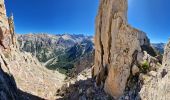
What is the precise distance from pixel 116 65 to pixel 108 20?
10.8m

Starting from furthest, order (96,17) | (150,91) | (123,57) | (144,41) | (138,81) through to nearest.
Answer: (96,17) < (144,41) < (123,57) < (138,81) < (150,91)

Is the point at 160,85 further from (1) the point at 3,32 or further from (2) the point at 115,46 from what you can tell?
(1) the point at 3,32

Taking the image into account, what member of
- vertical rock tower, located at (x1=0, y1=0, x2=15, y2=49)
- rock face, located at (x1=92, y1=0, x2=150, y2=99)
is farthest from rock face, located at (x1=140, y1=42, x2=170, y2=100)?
vertical rock tower, located at (x1=0, y1=0, x2=15, y2=49)

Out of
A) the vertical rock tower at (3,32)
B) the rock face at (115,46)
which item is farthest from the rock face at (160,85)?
the vertical rock tower at (3,32)

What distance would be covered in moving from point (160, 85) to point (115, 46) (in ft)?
62.2

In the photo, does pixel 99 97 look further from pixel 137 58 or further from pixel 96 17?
pixel 96 17

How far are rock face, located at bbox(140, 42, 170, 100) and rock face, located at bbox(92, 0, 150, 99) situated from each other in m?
6.93

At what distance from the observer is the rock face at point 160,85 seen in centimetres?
3675

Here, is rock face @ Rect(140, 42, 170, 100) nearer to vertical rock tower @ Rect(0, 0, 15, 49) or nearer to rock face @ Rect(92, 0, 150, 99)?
rock face @ Rect(92, 0, 150, 99)

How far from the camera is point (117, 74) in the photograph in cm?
5547

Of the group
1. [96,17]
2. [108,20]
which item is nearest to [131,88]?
[108,20]

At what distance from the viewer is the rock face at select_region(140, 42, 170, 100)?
36.8m

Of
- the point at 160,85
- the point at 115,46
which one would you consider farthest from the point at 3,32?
the point at 160,85

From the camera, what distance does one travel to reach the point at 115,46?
57.2 m
